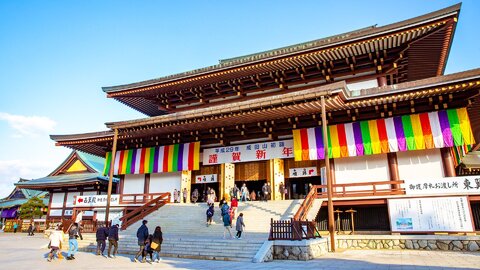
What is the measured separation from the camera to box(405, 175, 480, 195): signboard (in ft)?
43.6

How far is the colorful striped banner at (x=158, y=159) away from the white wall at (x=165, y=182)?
70 centimetres

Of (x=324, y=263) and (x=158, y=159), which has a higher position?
(x=158, y=159)

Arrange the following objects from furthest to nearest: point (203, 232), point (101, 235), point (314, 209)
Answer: point (314, 209) → point (203, 232) → point (101, 235)

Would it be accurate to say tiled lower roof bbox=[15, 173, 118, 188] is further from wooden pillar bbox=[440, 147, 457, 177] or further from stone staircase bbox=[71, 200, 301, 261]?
wooden pillar bbox=[440, 147, 457, 177]

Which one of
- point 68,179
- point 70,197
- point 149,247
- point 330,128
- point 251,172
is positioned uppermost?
point 330,128

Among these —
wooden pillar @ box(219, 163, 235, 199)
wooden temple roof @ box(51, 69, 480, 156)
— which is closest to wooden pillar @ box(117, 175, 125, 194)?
wooden temple roof @ box(51, 69, 480, 156)

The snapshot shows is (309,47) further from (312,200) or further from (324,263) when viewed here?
(324,263)

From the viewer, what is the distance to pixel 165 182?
21.9 m

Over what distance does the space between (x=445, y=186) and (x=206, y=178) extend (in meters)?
13.6

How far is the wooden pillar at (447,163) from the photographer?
15383 millimetres

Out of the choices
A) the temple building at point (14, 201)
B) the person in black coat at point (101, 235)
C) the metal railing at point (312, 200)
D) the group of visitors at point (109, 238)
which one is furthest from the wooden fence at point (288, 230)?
the temple building at point (14, 201)

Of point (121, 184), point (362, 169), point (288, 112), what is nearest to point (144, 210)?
point (121, 184)

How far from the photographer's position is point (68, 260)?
1148cm

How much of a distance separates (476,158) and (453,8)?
1062 centimetres
